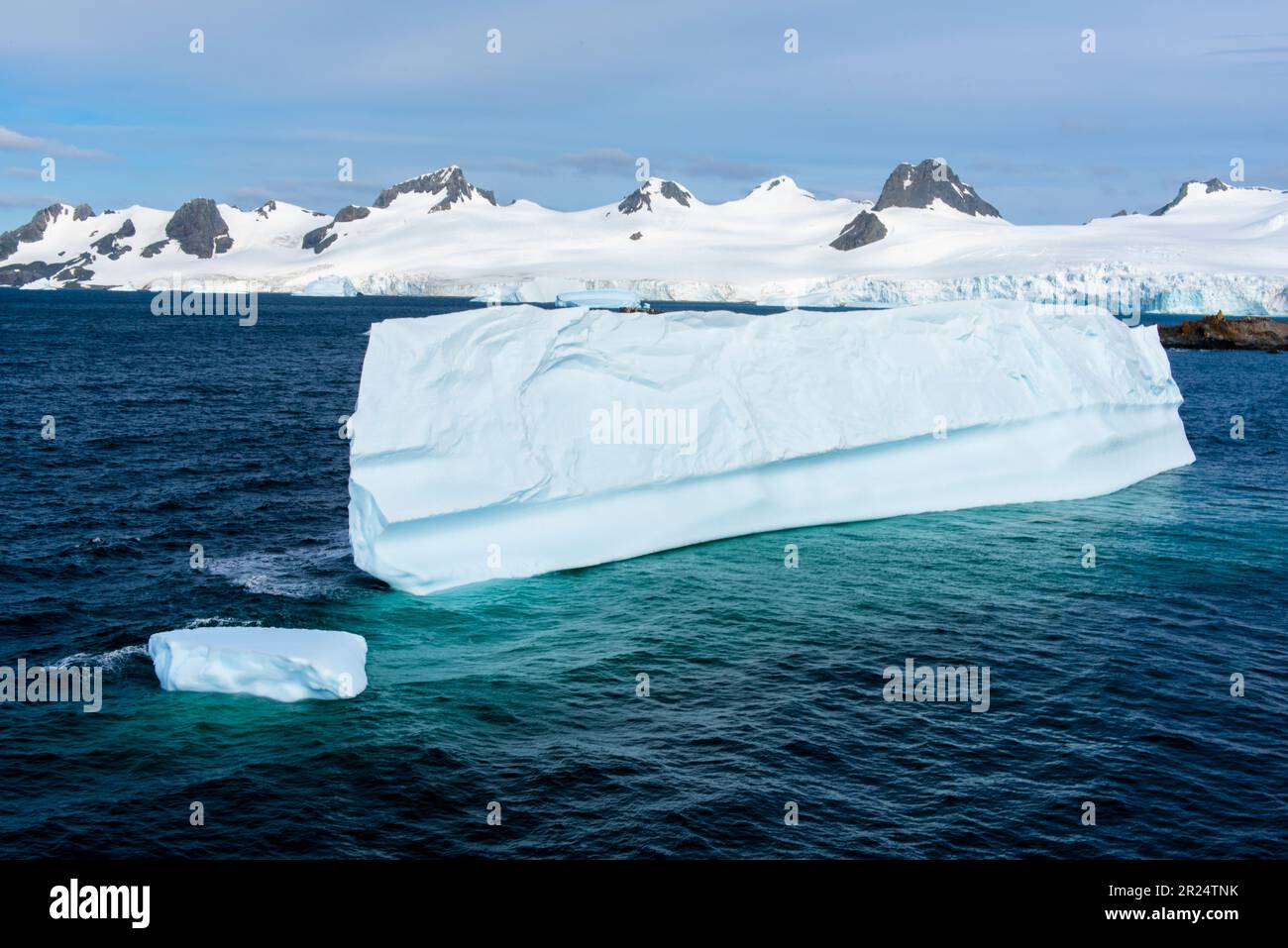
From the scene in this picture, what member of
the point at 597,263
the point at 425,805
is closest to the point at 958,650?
the point at 425,805

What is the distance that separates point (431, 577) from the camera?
835 inches

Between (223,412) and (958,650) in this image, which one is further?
(223,412)

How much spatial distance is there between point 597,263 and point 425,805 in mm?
173726

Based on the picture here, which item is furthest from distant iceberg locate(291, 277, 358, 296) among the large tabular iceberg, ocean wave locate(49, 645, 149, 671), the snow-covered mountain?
ocean wave locate(49, 645, 149, 671)

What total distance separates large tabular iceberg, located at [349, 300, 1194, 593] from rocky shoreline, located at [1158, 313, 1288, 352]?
6201 centimetres

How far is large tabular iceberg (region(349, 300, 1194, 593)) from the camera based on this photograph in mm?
21469

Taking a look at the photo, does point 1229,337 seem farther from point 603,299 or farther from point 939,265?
point 939,265

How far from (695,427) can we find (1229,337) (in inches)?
3049

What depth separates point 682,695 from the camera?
16000 mm

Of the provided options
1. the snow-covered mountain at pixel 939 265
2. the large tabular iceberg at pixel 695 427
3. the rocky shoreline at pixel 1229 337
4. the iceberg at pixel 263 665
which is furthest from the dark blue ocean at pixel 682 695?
the snow-covered mountain at pixel 939 265

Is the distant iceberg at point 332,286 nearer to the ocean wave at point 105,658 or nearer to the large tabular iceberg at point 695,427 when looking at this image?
the large tabular iceberg at point 695,427

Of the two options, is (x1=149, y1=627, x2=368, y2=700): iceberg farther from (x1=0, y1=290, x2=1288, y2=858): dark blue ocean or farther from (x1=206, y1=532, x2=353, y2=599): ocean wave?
(x1=206, y1=532, x2=353, y2=599): ocean wave

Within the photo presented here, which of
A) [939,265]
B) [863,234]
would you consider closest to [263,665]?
[939,265]
